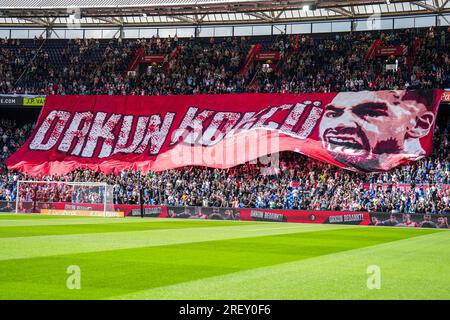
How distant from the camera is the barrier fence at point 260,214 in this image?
37.8 metres

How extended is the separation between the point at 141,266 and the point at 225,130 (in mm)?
37237

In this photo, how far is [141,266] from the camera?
43.9ft

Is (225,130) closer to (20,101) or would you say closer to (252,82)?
(252,82)

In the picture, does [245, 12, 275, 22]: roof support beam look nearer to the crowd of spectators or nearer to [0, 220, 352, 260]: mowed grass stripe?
the crowd of spectators

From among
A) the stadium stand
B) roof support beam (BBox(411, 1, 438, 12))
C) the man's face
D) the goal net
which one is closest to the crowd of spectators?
the stadium stand

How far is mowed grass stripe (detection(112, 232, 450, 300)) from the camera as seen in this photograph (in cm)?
989

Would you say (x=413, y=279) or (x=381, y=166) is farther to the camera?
(x=381, y=166)

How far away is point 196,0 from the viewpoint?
55.7 m

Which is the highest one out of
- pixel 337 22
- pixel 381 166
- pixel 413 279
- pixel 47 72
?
pixel 337 22

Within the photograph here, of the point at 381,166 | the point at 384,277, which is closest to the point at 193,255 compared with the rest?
the point at 384,277

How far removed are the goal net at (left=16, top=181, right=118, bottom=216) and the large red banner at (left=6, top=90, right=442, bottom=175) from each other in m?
6.75

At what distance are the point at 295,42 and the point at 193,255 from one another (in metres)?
45.4

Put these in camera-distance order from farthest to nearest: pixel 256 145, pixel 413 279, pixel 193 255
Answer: pixel 256 145 < pixel 193 255 < pixel 413 279

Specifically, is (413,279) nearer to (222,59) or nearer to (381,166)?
(381,166)
